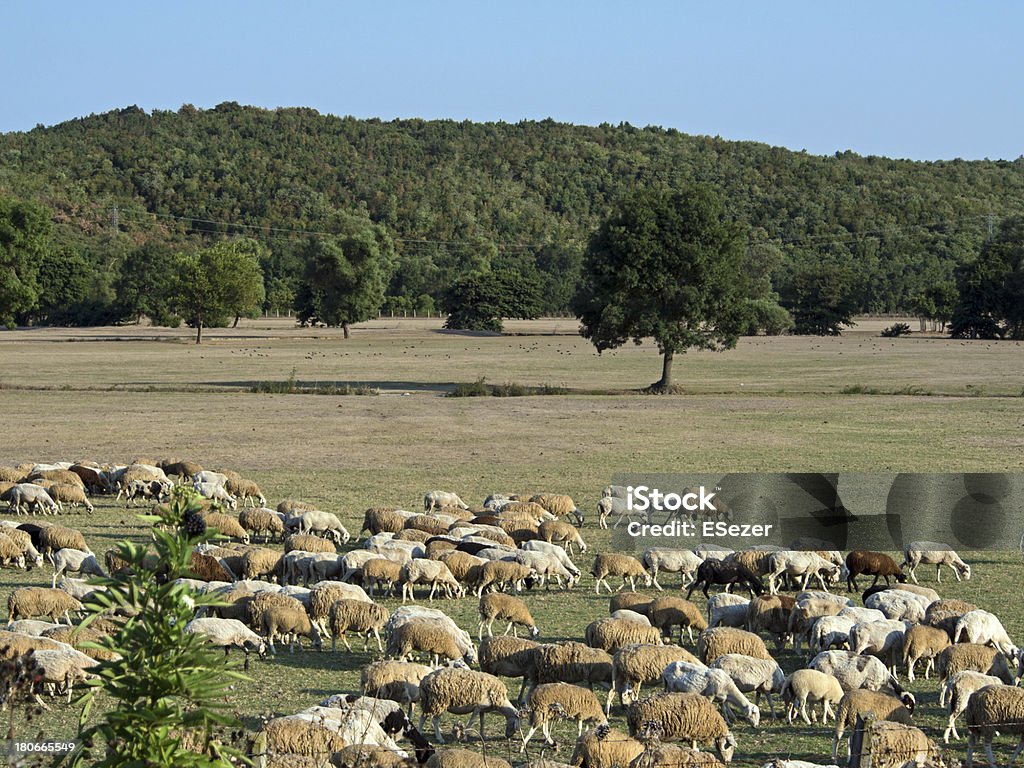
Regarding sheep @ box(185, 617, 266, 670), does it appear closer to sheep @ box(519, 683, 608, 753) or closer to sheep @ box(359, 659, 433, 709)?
sheep @ box(359, 659, 433, 709)

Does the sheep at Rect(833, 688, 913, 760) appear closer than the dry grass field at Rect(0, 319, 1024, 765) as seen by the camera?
Yes

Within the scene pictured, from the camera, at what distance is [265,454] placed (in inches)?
1222

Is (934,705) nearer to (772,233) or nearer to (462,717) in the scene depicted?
(462,717)

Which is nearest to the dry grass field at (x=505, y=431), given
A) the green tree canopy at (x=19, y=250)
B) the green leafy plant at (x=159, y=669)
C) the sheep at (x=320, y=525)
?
the sheep at (x=320, y=525)

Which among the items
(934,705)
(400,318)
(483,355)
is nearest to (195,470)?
(934,705)

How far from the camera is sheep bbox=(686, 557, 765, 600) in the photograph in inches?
629

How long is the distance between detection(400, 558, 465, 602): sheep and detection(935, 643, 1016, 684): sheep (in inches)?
245

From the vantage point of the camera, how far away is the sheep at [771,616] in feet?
44.6

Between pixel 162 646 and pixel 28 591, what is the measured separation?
9.42m

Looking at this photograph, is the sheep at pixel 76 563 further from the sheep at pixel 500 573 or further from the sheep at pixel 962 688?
the sheep at pixel 962 688

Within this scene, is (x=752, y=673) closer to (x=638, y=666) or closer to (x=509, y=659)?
(x=638, y=666)

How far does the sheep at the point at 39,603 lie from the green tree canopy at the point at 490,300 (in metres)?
99.3

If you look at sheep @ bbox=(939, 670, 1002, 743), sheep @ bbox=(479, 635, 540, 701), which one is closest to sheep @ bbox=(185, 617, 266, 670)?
sheep @ bbox=(479, 635, 540, 701)

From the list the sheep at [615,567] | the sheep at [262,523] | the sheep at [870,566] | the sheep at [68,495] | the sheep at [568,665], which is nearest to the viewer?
the sheep at [568,665]
